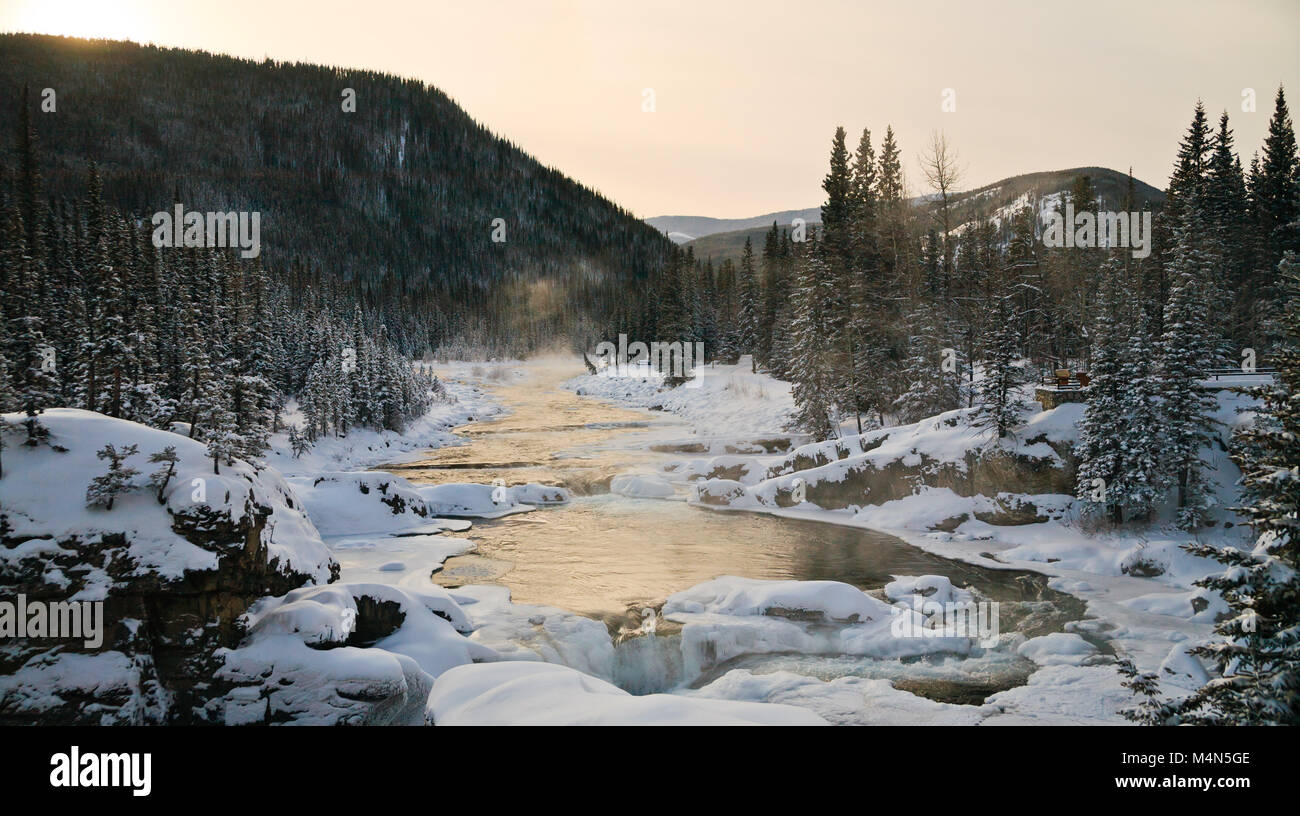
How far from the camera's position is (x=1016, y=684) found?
1245 cm

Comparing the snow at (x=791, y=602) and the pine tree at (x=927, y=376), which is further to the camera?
the pine tree at (x=927, y=376)

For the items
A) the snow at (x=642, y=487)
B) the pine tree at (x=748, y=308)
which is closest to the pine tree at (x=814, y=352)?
the snow at (x=642, y=487)

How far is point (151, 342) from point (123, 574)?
3054 centimetres

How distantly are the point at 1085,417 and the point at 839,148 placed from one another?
103ft

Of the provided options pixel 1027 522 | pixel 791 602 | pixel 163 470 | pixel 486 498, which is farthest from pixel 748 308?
pixel 163 470

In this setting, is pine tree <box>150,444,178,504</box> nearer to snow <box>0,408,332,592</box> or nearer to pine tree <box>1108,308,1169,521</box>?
snow <box>0,408,332,592</box>

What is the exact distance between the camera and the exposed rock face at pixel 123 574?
10172mm

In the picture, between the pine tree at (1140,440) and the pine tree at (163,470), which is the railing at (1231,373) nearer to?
the pine tree at (1140,440)

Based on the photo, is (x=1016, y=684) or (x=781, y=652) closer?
(x=1016, y=684)

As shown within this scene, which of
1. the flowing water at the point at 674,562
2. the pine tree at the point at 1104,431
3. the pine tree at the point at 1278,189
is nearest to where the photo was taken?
the flowing water at the point at 674,562

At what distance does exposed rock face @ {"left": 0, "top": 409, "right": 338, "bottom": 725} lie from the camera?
1017 cm

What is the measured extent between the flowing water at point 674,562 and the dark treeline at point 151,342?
28.3 feet
